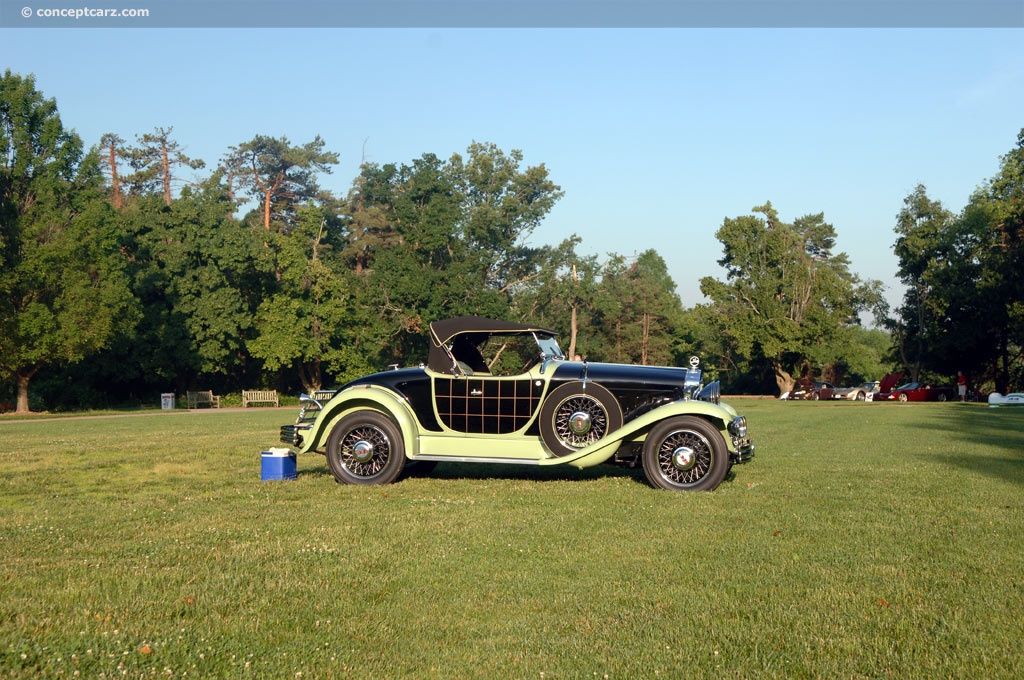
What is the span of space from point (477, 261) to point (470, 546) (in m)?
61.0

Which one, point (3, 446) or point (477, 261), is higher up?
point (477, 261)

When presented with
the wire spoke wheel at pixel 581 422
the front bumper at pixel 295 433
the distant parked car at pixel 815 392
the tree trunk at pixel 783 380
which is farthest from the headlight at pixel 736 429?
the tree trunk at pixel 783 380

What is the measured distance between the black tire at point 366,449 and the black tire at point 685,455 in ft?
10.2

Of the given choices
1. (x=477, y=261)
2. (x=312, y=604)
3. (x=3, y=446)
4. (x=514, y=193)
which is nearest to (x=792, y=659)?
(x=312, y=604)

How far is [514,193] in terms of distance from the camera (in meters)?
77.2

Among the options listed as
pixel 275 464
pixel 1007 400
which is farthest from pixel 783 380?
pixel 275 464

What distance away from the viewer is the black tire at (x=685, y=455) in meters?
10.6

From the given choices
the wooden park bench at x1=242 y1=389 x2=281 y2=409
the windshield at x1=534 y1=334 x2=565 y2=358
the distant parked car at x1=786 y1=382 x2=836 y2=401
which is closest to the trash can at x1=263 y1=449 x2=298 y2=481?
the windshield at x1=534 y1=334 x2=565 y2=358

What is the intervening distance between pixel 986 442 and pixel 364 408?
42.1 ft

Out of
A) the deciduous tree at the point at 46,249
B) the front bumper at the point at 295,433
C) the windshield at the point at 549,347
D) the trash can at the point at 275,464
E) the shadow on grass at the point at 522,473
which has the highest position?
the deciduous tree at the point at 46,249

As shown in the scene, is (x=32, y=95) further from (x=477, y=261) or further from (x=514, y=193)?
(x=514, y=193)

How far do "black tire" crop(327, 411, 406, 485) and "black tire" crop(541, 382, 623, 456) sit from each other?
6.21ft

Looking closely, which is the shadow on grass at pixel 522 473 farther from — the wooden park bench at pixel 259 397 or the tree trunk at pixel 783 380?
the tree trunk at pixel 783 380

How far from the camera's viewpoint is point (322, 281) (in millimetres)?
60094
